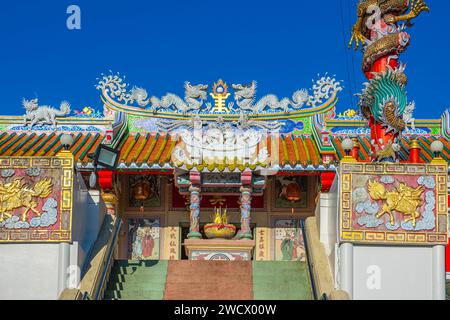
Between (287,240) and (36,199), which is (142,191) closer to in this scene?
(287,240)

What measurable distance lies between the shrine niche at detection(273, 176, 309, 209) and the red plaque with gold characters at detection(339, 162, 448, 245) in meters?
5.95

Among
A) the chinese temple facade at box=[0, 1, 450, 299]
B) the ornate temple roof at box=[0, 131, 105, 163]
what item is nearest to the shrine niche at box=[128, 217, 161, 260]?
the chinese temple facade at box=[0, 1, 450, 299]

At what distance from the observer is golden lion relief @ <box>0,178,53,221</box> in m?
17.4

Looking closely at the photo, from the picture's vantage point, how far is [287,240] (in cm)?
2341

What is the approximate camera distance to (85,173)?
21953 millimetres

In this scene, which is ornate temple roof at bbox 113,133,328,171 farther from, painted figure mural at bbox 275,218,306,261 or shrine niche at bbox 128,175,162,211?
painted figure mural at bbox 275,218,306,261

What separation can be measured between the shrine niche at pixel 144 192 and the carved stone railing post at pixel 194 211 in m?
2.34

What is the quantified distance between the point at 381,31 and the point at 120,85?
6.36m

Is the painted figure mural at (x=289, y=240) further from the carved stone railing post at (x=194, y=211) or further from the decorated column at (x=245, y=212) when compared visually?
the carved stone railing post at (x=194, y=211)

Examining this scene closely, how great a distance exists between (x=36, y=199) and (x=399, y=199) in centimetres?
590

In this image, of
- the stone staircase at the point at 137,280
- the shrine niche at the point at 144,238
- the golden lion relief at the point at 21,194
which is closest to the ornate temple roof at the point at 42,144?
the shrine niche at the point at 144,238

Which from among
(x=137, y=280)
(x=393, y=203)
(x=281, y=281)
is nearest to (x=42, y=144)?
(x=137, y=280)
